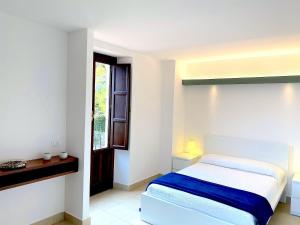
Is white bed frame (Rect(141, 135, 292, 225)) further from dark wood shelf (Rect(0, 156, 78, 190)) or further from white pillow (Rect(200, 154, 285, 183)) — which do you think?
dark wood shelf (Rect(0, 156, 78, 190))

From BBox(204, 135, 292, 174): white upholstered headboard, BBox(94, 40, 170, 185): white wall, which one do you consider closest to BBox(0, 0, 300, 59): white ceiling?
BBox(94, 40, 170, 185): white wall

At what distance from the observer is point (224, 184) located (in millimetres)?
3160

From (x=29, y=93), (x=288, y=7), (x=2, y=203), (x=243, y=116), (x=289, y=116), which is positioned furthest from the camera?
(x=243, y=116)

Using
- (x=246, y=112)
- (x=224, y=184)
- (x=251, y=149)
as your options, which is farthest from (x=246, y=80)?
(x=224, y=184)

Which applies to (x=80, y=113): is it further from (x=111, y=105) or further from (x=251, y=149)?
(x=251, y=149)

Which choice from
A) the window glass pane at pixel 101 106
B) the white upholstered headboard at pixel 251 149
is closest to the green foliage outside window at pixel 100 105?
the window glass pane at pixel 101 106

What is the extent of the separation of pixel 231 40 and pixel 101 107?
7.62 ft

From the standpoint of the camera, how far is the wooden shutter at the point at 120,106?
13.2 feet

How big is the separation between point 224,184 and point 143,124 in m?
1.83

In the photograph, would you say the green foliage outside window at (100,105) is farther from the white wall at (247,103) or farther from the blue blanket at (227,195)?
the white wall at (247,103)

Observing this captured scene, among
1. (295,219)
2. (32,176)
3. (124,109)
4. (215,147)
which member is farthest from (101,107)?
(295,219)

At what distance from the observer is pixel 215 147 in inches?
178

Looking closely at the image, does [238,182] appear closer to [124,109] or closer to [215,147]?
[215,147]

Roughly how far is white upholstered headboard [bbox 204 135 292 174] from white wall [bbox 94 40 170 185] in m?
1.02
